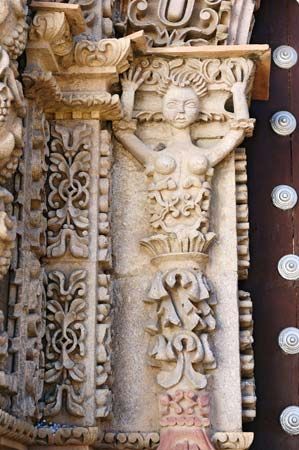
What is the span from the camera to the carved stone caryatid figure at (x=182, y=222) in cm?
461

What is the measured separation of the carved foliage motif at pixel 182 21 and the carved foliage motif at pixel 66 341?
1.28m

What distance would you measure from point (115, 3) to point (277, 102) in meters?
1.01

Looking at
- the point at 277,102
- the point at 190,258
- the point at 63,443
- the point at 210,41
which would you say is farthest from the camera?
the point at 277,102

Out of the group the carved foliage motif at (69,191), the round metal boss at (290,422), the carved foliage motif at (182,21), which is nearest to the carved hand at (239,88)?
the carved foliage motif at (182,21)

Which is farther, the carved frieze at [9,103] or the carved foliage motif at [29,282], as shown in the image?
the carved foliage motif at [29,282]

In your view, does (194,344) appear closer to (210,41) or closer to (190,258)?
(190,258)

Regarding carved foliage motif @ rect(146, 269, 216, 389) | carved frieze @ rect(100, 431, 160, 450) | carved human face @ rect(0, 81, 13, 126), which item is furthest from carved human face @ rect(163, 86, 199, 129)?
carved frieze @ rect(100, 431, 160, 450)

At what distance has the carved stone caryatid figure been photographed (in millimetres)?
4609

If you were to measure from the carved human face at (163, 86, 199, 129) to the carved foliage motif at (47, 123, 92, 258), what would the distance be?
0.39m

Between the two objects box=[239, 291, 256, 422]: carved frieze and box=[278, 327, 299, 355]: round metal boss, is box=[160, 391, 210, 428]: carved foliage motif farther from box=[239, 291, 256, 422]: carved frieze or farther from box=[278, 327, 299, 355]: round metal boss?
box=[278, 327, 299, 355]: round metal boss

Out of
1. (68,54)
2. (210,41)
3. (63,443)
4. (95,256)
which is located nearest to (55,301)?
(95,256)

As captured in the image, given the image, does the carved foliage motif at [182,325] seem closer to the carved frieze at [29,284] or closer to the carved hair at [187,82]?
the carved frieze at [29,284]

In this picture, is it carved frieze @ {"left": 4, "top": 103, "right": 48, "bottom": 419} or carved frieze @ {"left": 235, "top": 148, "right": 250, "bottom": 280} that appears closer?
carved frieze @ {"left": 4, "top": 103, "right": 48, "bottom": 419}

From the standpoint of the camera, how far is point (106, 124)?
16.5 ft
